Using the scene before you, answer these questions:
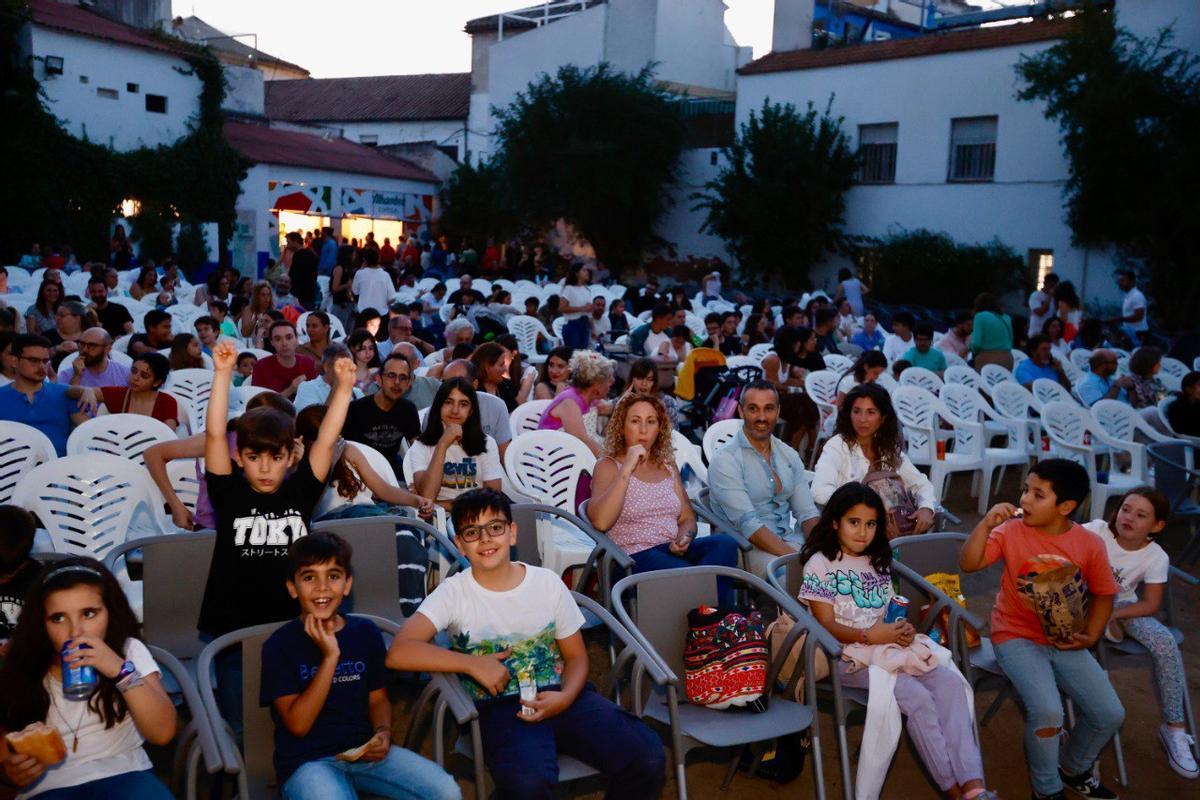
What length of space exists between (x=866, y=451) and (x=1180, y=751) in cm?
173

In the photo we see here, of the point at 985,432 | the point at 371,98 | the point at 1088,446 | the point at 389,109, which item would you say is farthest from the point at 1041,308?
the point at 371,98

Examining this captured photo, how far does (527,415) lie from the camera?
6.50 m

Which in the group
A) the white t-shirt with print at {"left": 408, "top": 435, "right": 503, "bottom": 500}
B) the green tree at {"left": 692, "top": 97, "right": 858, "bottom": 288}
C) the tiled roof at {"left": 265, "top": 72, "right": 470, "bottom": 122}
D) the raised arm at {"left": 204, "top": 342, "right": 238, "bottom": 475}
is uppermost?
the tiled roof at {"left": 265, "top": 72, "right": 470, "bottom": 122}

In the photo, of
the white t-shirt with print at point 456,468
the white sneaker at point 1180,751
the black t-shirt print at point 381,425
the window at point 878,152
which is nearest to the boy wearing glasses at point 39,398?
the black t-shirt print at point 381,425

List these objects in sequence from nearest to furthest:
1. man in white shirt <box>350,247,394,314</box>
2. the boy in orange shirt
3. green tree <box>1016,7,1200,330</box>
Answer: the boy in orange shirt < man in white shirt <box>350,247,394,314</box> < green tree <box>1016,7,1200,330</box>

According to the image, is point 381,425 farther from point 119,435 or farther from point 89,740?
point 89,740

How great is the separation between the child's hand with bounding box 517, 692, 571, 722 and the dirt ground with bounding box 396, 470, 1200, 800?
731 mm

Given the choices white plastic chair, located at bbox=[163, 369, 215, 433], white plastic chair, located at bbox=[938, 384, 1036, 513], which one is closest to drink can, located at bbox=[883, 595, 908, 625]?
white plastic chair, located at bbox=[938, 384, 1036, 513]

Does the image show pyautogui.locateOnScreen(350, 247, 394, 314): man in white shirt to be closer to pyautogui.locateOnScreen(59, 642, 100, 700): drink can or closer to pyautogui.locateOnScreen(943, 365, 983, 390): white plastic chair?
pyautogui.locateOnScreen(943, 365, 983, 390): white plastic chair

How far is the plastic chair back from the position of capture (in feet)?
17.9

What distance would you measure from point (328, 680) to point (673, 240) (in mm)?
24083

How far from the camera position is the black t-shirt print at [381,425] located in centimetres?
557

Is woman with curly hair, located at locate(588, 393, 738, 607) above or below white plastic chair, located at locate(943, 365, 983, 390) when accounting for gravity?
below

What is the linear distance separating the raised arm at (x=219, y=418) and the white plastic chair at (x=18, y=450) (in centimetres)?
186
